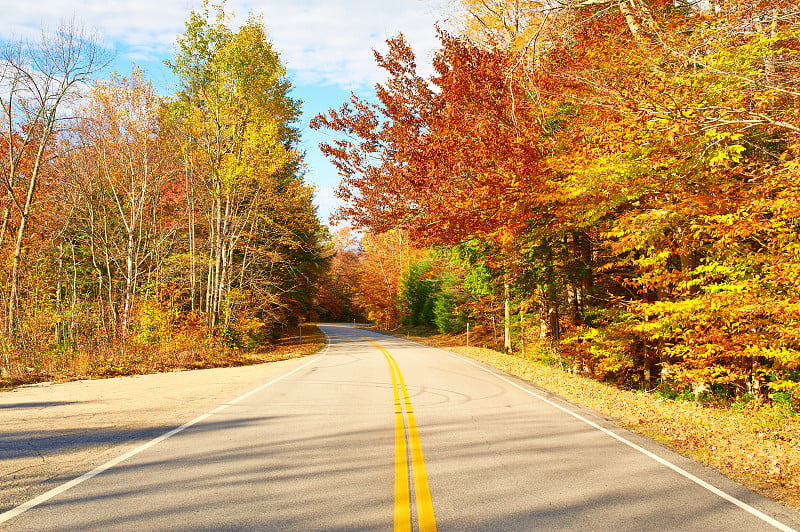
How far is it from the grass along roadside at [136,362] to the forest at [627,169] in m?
7.91

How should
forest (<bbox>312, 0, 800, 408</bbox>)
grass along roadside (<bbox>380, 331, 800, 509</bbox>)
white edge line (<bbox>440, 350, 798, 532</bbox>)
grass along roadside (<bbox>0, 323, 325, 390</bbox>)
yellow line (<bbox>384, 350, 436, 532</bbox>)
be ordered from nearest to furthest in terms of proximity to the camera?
yellow line (<bbox>384, 350, 436, 532</bbox>) → white edge line (<bbox>440, 350, 798, 532</bbox>) → grass along roadside (<bbox>380, 331, 800, 509</bbox>) → forest (<bbox>312, 0, 800, 408</bbox>) → grass along roadside (<bbox>0, 323, 325, 390</bbox>)

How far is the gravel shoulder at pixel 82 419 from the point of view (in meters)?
4.94

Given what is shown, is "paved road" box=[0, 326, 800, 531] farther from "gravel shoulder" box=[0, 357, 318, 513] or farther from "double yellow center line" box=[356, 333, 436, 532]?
"gravel shoulder" box=[0, 357, 318, 513]

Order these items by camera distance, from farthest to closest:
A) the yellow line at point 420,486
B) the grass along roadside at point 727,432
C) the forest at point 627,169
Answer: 1. the forest at point 627,169
2. the grass along roadside at point 727,432
3. the yellow line at point 420,486

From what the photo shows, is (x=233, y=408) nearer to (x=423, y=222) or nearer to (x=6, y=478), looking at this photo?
(x=6, y=478)

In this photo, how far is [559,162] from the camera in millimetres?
11070

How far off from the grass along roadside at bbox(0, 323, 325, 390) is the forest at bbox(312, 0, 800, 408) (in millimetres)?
7914

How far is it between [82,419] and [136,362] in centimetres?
900

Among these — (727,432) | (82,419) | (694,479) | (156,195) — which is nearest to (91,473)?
(82,419)

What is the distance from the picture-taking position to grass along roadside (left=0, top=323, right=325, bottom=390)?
41.7 feet

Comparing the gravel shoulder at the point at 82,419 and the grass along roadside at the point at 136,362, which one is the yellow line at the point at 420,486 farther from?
the grass along roadside at the point at 136,362

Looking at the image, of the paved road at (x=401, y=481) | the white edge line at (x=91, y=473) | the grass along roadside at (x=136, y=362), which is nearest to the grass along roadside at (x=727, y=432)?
the paved road at (x=401, y=481)

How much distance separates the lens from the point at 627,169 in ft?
31.1

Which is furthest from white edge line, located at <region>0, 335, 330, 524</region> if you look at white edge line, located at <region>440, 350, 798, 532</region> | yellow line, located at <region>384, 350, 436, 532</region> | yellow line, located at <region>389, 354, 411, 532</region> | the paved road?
white edge line, located at <region>440, 350, 798, 532</region>
